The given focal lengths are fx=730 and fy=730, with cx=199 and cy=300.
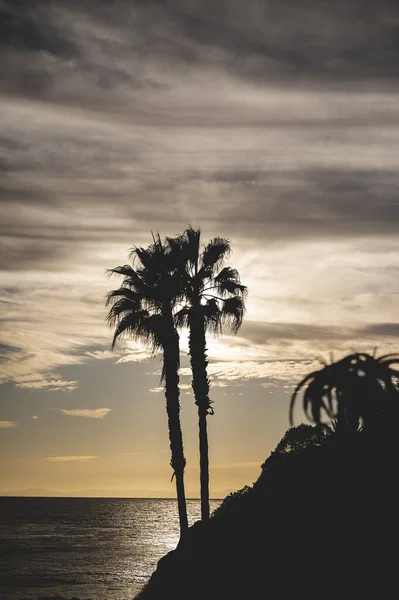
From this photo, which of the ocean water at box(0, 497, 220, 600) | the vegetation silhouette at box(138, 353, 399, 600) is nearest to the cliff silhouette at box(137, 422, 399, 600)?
the vegetation silhouette at box(138, 353, 399, 600)

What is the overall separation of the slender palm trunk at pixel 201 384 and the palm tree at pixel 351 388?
52.1 ft

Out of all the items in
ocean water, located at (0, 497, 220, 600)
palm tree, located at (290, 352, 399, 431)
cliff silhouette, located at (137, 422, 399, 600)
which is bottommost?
ocean water, located at (0, 497, 220, 600)

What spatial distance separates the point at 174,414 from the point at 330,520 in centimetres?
1353

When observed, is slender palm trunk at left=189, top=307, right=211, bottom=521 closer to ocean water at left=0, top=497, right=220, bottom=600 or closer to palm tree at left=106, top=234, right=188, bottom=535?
palm tree at left=106, top=234, right=188, bottom=535

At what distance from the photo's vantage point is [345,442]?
59.1ft

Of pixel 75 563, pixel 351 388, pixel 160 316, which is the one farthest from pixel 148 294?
pixel 75 563

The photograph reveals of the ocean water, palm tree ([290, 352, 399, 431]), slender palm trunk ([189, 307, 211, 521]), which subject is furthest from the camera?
the ocean water

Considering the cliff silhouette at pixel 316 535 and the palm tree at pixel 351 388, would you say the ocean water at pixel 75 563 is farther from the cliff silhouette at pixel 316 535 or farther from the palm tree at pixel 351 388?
the palm tree at pixel 351 388

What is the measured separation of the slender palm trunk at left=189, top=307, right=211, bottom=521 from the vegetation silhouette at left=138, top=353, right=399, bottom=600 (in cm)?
674

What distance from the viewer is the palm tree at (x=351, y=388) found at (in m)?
15.5

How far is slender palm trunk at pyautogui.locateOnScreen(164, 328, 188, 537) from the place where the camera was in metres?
31.4

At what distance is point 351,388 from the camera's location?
611 inches

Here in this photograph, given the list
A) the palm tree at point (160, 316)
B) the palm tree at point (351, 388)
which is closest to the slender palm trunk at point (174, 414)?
the palm tree at point (160, 316)

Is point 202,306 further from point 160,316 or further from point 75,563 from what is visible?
point 75,563
